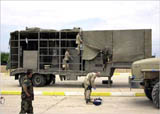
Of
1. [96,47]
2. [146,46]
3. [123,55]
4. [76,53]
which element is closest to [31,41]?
[76,53]

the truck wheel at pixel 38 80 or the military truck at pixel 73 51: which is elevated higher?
the military truck at pixel 73 51

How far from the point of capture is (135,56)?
15250 millimetres

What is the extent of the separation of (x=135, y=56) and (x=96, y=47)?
2.49 metres

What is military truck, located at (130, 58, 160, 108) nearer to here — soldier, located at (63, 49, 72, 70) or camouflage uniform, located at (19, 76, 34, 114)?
camouflage uniform, located at (19, 76, 34, 114)

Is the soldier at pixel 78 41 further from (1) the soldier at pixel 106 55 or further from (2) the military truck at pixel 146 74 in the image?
(2) the military truck at pixel 146 74

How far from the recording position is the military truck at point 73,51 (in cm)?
1536

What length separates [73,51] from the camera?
1667 cm

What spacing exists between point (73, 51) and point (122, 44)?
3328 millimetres

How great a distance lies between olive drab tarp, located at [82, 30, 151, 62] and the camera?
15250mm

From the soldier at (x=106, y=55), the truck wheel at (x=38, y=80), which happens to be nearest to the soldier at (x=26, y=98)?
the soldier at (x=106, y=55)

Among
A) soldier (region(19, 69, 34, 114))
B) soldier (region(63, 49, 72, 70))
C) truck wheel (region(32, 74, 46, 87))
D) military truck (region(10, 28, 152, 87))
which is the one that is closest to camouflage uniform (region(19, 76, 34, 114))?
soldier (region(19, 69, 34, 114))

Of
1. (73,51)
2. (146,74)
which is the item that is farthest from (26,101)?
(73,51)

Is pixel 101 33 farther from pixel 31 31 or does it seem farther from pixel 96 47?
pixel 31 31

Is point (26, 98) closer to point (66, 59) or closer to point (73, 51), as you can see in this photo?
point (66, 59)
